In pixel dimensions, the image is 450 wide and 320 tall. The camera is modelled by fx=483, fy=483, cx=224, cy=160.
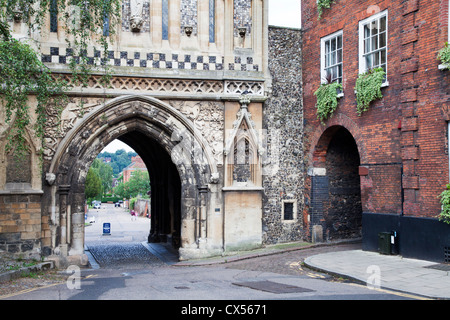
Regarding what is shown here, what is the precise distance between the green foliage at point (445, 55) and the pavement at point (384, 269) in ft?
15.1

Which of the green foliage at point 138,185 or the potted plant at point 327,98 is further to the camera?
the green foliage at point 138,185

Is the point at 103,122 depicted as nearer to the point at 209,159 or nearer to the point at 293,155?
the point at 209,159

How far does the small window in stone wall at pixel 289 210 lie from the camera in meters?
15.6

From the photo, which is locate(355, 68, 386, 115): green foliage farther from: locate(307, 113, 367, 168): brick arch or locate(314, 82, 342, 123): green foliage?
locate(314, 82, 342, 123): green foliage

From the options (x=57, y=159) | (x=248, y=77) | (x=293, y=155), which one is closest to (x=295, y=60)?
(x=248, y=77)

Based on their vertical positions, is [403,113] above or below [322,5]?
below

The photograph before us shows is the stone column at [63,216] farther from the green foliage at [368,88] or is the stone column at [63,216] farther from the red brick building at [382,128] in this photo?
the green foliage at [368,88]

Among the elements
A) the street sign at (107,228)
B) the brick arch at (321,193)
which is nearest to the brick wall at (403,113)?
the brick arch at (321,193)

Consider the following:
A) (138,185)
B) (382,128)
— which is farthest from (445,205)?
→ (138,185)

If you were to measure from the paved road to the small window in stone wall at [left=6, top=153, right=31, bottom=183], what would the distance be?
2890 mm

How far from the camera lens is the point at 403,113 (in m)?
12.3

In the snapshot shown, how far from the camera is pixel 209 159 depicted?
14.5 metres

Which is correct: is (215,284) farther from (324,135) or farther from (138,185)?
(138,185)

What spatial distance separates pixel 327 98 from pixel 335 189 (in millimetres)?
3125
